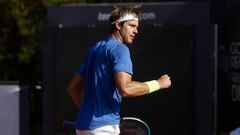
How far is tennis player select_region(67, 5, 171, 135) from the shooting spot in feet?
13.3

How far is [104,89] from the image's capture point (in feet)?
13.5

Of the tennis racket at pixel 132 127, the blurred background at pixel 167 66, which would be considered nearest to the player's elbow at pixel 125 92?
the tennis racket at pixel 132 127

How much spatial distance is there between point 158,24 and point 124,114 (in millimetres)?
1014

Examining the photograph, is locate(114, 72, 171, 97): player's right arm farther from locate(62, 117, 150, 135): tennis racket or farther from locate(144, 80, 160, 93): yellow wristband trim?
locate(62, 117, 150, 135): tennis racket

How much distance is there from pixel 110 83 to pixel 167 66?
9.37ft

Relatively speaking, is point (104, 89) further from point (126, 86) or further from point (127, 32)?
point (127, 32)

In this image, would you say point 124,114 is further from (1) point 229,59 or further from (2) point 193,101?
(1) point 229,59

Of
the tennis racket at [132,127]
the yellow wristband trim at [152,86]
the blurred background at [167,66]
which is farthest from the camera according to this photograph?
the blurred background at [167,66]

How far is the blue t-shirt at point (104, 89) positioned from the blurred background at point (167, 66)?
2.66 meters

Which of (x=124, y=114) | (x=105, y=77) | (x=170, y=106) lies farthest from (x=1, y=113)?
(x=105, y=77)

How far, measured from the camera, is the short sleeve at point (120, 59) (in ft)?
13.2

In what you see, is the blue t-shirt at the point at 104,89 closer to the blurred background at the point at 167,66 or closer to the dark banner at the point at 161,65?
the blurred background at the point at 167,66


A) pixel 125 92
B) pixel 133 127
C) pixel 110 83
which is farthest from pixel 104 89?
pixel 133 127

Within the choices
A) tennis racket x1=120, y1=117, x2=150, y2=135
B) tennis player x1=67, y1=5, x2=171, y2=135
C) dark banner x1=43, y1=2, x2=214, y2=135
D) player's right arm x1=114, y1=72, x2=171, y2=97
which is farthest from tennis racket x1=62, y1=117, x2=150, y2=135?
dark banner x1=43, y1=2, x2=214, y2=135
